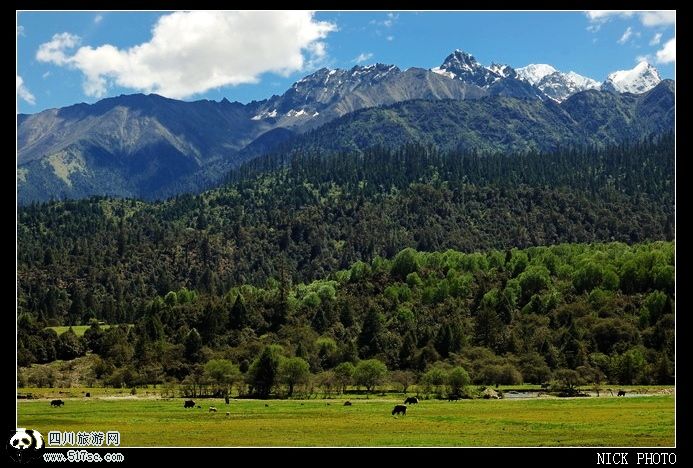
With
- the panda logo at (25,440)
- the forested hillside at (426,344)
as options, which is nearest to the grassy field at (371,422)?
the panda logo at (25,440)

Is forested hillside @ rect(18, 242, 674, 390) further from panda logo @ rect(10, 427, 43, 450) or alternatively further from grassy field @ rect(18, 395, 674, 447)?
panda logo @ rect(10, 427, 43, 450)

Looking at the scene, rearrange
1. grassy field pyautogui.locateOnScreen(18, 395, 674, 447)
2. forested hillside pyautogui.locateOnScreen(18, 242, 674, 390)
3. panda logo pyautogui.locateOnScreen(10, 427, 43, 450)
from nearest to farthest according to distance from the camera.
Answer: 1. panda logo pyautogui.locateOnScreen(10, 427, 43, 450)
2. grassy field pyautogui.locateOnScreen(18, 395, 674, 447)
3. forested hillside pyautogui.locateOnScreen(18, 242, 674, 390)

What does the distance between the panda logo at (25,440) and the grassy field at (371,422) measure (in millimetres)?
16165

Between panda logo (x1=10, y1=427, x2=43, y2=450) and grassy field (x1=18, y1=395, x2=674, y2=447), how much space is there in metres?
16.2

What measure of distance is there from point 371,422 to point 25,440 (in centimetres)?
4243

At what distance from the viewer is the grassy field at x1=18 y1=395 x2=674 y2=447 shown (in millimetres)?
70062

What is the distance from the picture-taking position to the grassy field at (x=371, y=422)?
70.1 metres

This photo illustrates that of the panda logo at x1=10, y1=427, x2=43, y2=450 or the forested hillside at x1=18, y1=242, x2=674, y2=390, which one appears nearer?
the panda logo at x1=10, y1=427, x2=43, y2=450

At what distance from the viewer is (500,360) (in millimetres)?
154250

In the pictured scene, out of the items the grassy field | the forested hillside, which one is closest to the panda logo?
the grassy field

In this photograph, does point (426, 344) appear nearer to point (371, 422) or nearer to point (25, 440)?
point (371, 422)

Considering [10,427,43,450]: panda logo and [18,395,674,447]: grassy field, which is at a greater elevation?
[10,427,43,450]: panda logo

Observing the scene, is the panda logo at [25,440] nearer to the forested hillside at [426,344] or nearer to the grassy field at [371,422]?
the grassy field at [371,422]
